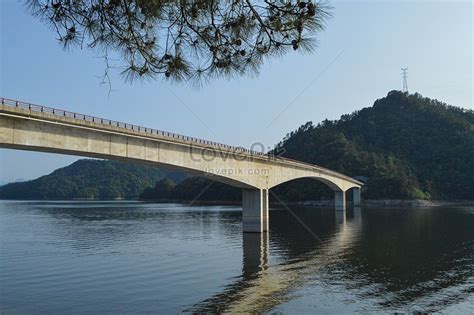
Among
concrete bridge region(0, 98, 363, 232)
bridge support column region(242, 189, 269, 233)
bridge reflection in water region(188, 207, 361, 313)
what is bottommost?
bridge reflection in water region(188, 207, 361, 313)

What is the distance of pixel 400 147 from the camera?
13112 cm

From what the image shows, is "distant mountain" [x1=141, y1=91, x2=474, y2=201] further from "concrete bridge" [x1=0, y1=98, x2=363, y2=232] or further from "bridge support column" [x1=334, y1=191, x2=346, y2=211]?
"concrete bridge" [x1=0, y1=98, x2=363, y2=232]

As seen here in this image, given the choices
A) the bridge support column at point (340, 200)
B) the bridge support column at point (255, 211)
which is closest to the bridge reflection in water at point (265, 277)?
the bridge support column at point (255, 211)

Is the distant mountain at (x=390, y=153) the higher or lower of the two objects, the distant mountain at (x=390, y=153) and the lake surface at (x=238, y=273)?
the higher

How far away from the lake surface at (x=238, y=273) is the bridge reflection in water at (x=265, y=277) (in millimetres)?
50

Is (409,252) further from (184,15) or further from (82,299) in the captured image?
(184,15)

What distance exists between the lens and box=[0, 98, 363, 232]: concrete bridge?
2430cm

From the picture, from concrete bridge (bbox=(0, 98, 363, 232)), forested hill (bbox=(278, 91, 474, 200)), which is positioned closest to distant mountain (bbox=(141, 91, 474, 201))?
forested hill (bbox=(278, 91, 474, 200))

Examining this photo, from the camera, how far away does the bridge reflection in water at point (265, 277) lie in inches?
680

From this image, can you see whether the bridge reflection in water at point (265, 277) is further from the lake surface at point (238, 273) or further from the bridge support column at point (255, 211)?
the bridge support column at point (255, 211)

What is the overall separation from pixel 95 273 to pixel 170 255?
7.15 metres

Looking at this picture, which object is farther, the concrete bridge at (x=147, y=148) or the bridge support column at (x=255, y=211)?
the bridge support column at (x=255, y=211)

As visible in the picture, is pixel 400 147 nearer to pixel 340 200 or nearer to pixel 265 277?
pixel 340 200

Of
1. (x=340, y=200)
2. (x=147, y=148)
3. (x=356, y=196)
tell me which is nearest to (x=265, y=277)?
(x=147, y=148)
